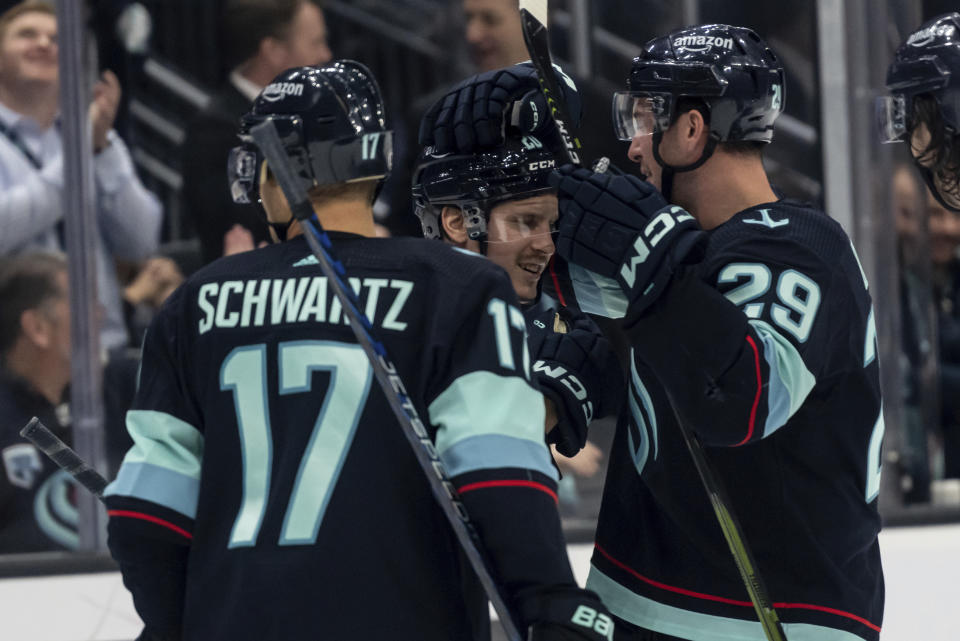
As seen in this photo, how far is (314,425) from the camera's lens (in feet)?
5.34

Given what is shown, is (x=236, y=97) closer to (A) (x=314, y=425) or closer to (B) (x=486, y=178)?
(B) (x=486, y=178)

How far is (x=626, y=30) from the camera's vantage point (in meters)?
4.70

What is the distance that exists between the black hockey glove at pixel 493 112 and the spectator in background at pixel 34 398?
8.75ft

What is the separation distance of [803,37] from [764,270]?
10.5ft

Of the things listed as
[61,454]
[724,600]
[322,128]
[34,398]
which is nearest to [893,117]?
[724,600]

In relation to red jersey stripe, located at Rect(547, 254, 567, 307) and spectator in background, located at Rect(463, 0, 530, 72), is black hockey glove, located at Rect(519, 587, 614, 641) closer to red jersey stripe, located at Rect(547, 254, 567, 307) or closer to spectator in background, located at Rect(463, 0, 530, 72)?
red jersey stripe, located at Rect(547, 254, 567, 307)

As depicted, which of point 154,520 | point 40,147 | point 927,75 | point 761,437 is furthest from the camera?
point 40,147

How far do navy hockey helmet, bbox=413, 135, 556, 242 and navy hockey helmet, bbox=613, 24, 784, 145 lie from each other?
11.4 inches

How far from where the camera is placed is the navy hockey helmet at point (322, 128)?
1.73 meters

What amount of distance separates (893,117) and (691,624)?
1044 millimetres

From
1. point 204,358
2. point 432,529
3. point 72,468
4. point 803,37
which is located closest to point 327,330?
point 204,358

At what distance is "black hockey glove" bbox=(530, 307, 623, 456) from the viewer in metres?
2.15

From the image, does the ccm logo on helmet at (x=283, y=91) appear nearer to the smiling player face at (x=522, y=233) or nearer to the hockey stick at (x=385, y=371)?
the hockey stick at (x=385, y=371)

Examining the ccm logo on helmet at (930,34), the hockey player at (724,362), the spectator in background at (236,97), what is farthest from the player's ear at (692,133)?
the spectator in background at (236,97)
